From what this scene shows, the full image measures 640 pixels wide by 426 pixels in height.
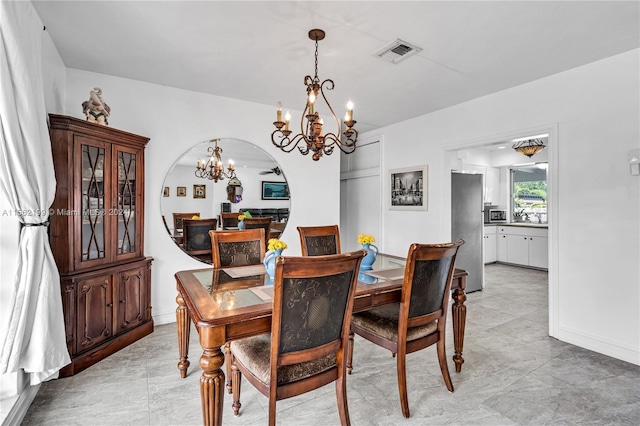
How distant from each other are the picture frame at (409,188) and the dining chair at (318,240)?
5.54 ft

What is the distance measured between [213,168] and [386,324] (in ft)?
8.77

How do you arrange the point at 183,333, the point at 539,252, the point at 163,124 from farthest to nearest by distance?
1. the point at 539,252
2. the point at 163,124
3. the point at 183,333

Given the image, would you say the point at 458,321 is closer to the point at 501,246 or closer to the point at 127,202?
the point at 127,202

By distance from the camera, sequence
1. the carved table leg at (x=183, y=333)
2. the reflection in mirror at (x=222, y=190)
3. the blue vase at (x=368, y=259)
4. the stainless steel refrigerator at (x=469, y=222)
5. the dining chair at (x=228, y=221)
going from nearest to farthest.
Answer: the carved table leg at (x=183, y=333) → the blue vase at (x=368, y=259) → the reflection in mirror at (x=222, y=190) → the dining chair at (x=228, y=221) → the stainless steel refrigerator at (x=469, y=222)

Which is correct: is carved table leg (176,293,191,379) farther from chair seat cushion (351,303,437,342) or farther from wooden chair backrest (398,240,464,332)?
wooden chair backrest (398,240,464,332)

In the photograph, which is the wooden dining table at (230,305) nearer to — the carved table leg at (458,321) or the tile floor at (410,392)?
the carved table leg at (458,321)

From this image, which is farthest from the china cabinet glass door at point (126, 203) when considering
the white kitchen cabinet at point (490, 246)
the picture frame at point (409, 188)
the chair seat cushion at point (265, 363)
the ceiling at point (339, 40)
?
the white kitchen cabinet at point (490, 246)

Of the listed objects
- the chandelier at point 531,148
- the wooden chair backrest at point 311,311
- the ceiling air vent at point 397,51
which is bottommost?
Answer: the wooden chair backrest at point 311,311

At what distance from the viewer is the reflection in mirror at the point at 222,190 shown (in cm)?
356

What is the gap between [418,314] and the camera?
203 cm

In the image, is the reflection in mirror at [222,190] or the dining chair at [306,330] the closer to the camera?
the dining chair at [306,330]

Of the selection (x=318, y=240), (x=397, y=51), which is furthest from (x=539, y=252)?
(x=397, y=51)

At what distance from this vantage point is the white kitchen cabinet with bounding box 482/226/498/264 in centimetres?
677

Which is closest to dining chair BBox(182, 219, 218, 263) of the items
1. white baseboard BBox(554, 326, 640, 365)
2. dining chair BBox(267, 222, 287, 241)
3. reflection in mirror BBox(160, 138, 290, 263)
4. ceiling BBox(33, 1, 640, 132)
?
reflection in mirror BBox(160, 138, 290, 263)
